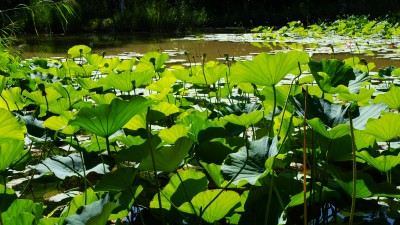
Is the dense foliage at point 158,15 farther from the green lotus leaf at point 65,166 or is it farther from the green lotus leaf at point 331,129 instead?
the green lotus leaf at point 331,129

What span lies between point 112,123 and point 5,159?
162mm

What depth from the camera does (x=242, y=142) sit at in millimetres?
1001

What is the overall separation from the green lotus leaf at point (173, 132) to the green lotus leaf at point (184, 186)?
0.15 m

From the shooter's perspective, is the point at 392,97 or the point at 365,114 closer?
the point at 365,114

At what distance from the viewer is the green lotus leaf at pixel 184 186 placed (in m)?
0.76

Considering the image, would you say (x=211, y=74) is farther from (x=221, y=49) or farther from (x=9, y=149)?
(x=221, y=49)

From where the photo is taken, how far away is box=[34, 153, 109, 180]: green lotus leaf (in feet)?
3.10

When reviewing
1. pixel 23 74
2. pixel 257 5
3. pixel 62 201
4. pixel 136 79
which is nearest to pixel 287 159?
pixel 62 201

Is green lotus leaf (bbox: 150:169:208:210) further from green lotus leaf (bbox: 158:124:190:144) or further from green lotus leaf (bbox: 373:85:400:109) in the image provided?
green lotus leaf (bbox: 373:85:400:109)

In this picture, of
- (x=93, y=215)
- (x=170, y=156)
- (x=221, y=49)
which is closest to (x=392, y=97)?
(x=170, y=156)

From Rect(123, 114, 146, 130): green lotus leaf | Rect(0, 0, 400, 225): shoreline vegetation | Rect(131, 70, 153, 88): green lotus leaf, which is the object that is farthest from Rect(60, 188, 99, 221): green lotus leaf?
Rect(131, 70, 153, 88): green lotus leaf

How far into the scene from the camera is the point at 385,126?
85 centimetres

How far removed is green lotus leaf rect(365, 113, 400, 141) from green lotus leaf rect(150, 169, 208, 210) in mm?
281

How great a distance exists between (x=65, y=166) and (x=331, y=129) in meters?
0.48
